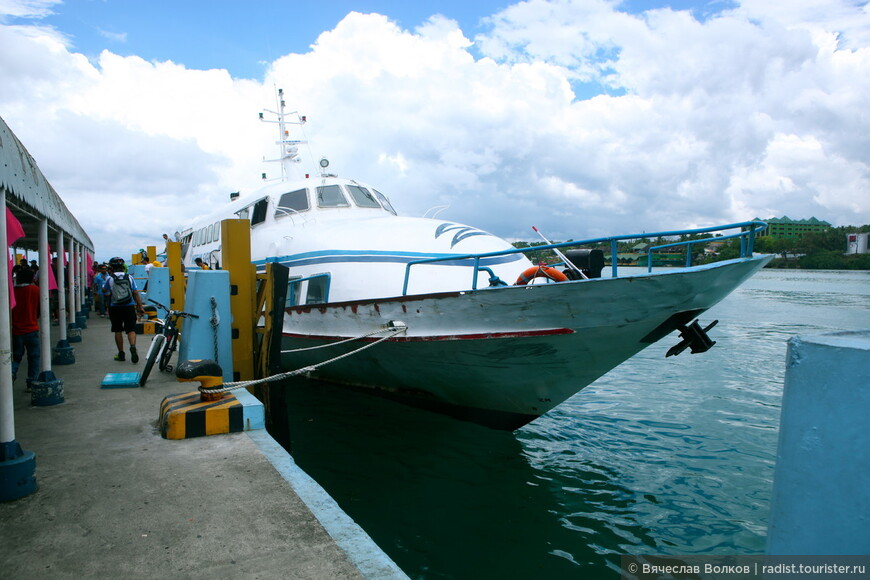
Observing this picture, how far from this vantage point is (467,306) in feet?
20.2

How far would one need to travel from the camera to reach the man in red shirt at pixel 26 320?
19.5 feet

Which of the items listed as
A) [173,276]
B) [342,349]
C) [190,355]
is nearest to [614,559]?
[342,349]

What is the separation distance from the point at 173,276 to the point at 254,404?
7725 mm

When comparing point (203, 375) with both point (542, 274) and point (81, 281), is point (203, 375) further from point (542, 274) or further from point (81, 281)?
point (81, 281)

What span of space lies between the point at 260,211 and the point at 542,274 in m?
6.56

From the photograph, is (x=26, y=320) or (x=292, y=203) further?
(x=292, y=203)

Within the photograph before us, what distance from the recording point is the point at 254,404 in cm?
494

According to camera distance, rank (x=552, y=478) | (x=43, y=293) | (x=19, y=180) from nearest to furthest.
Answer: (x=19, y=180), (x=43, y=293), (x=552, y=478)

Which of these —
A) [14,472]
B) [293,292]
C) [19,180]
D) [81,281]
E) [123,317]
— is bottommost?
[14,472]

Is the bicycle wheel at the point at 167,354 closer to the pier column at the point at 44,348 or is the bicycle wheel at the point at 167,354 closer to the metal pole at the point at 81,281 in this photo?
the pier column at the point at 44,348

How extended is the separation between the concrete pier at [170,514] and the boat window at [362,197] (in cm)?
627

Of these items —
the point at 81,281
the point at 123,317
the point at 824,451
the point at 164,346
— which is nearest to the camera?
the point at 824,451

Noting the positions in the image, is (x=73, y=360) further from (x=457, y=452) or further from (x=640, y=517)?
(x=640, y=517)

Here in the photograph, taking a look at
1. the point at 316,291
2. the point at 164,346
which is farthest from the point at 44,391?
the point at 316,291
